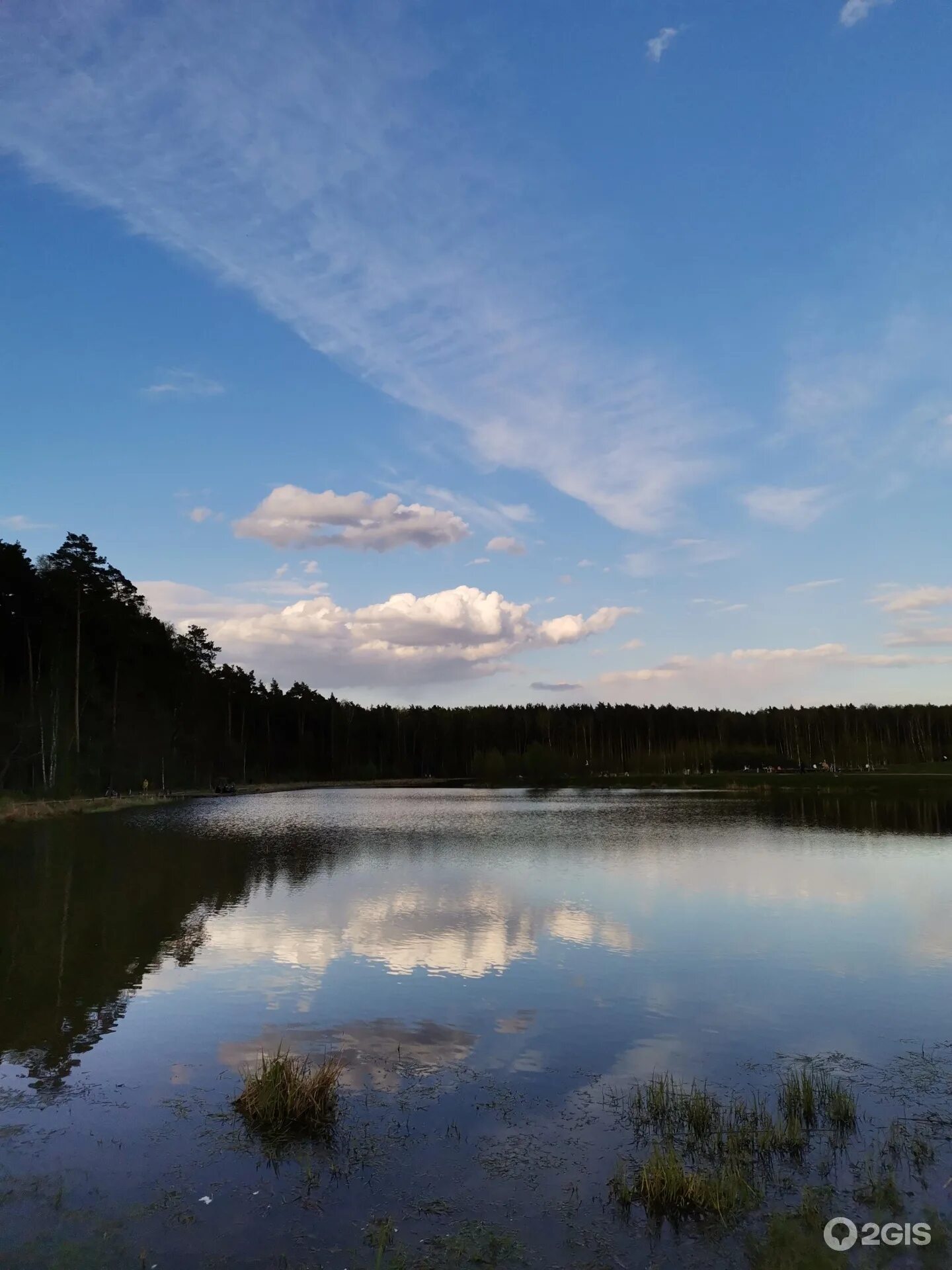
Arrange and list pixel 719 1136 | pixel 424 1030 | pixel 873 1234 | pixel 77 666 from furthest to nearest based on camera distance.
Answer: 1. pixel 77 666
2. pixel 424 1030
3. pixel 719 1136
4. pixel 873 1234

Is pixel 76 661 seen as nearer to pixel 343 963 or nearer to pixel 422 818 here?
pixel 422 818

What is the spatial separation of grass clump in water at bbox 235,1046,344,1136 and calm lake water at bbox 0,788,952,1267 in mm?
327

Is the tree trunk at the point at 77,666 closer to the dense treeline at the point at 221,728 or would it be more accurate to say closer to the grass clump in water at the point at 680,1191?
the dense treeline at the point at 221,728

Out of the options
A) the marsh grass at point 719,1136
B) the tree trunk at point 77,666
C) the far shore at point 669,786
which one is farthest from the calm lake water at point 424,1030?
the tree trunk at point 77,666

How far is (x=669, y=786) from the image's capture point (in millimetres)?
122188

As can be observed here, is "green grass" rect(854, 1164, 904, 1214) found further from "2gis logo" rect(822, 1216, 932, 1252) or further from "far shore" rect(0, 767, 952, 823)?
"far shore" rect(0, 767, 952, 823)

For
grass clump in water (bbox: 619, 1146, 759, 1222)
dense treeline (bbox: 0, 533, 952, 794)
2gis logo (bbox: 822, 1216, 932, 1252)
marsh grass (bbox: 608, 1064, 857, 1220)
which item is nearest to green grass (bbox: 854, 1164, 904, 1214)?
2gis logo (bbox: 822, 1216, 932, 1252)

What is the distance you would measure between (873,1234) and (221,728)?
13077cm

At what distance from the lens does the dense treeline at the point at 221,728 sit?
69.0m

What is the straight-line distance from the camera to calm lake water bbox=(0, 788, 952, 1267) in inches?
324

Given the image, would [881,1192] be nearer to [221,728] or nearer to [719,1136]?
[719,1136]

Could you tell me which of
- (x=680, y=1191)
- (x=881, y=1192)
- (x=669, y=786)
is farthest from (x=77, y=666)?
(x=669, y=786)

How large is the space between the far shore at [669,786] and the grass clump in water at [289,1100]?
46.7 metres

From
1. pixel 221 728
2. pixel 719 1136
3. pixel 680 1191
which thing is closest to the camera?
pixel 680 1191
